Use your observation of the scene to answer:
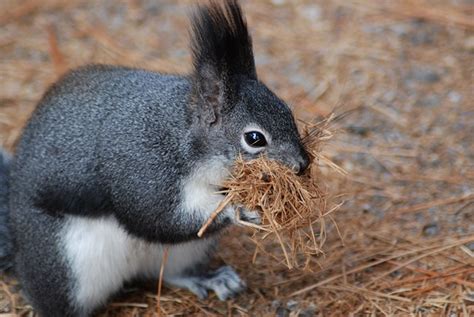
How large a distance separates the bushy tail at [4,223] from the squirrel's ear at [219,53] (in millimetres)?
986

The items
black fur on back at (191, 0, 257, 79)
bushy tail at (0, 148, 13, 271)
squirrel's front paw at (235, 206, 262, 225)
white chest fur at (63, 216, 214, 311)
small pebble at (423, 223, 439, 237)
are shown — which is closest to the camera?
black fur on back at (191, 0, 257, 79)

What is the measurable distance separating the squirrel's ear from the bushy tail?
3.23ft

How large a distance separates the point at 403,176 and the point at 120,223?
1.58 meters

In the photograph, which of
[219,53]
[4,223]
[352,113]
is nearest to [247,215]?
[219,53]

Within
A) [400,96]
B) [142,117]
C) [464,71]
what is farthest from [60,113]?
Result: [464,71]

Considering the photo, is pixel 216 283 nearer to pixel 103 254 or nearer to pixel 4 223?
pixel 103 254

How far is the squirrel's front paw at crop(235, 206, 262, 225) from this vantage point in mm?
2887

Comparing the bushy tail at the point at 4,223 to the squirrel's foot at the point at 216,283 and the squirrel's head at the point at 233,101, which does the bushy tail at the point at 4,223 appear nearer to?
the squirrel's foot at the point at 216,283

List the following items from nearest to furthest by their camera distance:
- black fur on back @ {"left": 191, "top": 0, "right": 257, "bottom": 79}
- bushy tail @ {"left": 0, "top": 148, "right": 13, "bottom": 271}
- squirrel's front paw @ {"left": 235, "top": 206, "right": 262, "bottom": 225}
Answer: black fur on back @ {"left": 191, "top": 0, "right": 257, "bottom": 79}
squirrel's front paw @ {"left": 235, "top": 206, "right": 262, "bottom": 225}
bushy tail @ {"left": 0, "top": 148, "right": 13, "bottom": 271}

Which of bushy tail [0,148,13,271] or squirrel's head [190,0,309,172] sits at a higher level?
squirrel's head [190,0,309,172]

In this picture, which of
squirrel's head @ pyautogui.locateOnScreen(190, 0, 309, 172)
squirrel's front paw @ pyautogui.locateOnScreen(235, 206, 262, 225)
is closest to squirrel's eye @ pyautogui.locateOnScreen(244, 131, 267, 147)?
squirrel's head @ pyautogui.locateOnScreen(190, 0, 309, 172)

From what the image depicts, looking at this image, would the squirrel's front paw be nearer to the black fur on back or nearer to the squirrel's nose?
the squirrel's nose

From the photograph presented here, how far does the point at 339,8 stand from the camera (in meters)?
5.27

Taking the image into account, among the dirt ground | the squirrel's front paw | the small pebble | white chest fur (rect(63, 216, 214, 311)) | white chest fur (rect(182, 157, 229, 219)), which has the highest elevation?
white chest fur (rect(182, 157, 229, 219))
